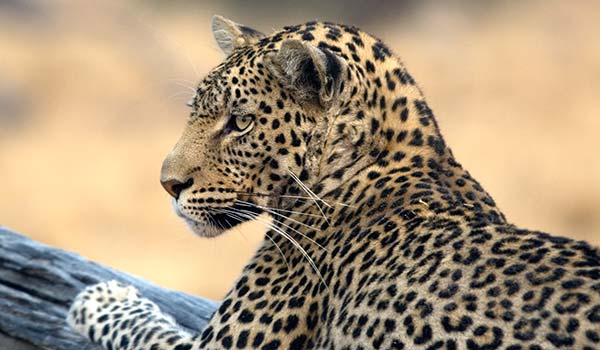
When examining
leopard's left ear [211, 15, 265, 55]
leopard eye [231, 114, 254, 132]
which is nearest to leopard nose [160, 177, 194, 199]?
leopard eye [231, 114, 254, 132]

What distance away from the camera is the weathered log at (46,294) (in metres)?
7.49

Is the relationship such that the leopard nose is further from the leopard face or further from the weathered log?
the weathered log

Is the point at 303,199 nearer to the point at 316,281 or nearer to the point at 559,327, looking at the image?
the point at 316,281

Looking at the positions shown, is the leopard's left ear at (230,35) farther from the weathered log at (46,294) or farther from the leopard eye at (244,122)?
the weathered log at (46,294)

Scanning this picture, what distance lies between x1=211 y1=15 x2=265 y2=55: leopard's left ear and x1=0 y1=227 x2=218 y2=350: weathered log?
1684 mm

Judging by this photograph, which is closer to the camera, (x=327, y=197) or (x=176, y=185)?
(x=327, y=197)

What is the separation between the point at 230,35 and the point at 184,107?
50.6ft

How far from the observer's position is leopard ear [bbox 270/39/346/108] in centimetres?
598

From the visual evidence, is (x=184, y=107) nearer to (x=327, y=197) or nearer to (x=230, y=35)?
(x=230, y=35)

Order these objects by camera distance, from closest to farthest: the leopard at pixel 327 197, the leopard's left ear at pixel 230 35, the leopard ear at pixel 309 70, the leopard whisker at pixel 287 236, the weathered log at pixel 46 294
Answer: the leopard at pixel 327 197 → the leopard whisker at pixel 287 236 → the leopard ear at pixel 309 70 → the leopard's left ear at pixel 230 35 → the weathered log at pixel 46 294

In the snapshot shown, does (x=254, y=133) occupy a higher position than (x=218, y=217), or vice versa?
(x=254, y=133)

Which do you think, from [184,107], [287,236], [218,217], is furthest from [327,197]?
[184,107]

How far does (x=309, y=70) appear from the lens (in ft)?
19.9

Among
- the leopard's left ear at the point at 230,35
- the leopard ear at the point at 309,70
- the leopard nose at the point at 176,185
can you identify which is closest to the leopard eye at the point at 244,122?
the leopard ear at the point at 309,70
